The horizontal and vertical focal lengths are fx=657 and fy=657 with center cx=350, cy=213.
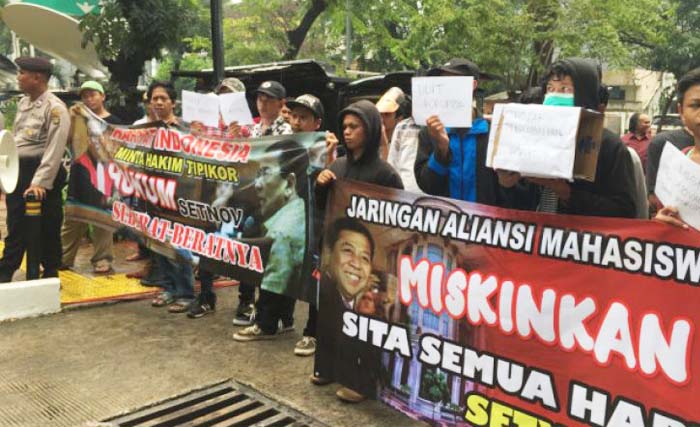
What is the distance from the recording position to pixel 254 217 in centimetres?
462

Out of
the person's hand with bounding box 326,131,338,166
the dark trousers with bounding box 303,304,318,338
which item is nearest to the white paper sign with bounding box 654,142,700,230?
the person's hand with bounding box 326,131,338,166

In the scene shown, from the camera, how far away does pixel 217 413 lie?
3656 millimetres

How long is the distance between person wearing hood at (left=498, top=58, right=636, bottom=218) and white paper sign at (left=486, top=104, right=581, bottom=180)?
251 mm

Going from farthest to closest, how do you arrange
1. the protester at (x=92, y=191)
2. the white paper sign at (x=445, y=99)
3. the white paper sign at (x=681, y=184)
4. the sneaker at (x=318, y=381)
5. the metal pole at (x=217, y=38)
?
the metal pole at (x=217, y=38) → the protester at (x=92, y=191) → the sneaker at (x=318, y=381) → the white paper sign at (x=445, y=99) → the white paper sign at (x=681, y=184)

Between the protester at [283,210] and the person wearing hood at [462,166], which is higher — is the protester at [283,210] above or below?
below

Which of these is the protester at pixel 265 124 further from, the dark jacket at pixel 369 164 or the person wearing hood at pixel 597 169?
the person wearing hood at pixel 597 169

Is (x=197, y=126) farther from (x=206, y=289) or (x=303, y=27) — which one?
(x=303, y=27)

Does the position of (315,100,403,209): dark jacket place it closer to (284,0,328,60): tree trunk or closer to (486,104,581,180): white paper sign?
(486,104,581,180): white paper sign

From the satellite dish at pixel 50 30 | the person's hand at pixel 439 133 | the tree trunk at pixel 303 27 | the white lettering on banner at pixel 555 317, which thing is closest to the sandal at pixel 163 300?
the white lettering on banner at pixel 555 317

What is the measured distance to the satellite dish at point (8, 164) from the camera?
17.3ft

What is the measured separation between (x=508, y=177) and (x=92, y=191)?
436cm

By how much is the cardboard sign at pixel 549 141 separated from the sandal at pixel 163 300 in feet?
12.2

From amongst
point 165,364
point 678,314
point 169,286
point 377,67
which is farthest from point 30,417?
point 377,67

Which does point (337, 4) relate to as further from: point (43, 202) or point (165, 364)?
A: point (165, 364)
